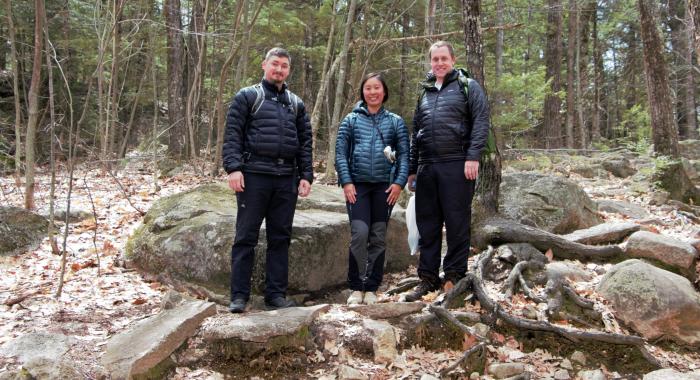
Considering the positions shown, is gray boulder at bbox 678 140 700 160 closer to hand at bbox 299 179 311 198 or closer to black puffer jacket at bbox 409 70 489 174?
black puffer jacket at bbox 409 70 489 174

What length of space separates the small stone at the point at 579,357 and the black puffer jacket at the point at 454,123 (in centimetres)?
180

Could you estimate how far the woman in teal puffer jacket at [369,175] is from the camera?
4375 mm

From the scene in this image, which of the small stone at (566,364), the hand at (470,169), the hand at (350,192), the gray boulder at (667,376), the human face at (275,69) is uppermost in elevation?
the human face at (275,69)

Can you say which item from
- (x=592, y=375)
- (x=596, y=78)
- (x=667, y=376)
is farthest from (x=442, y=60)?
(x=596, y=78)

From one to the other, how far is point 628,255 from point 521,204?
1590 mm

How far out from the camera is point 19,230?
19.9ft

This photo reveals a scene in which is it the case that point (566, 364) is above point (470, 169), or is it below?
below

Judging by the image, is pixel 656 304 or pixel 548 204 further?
pixel 548 204

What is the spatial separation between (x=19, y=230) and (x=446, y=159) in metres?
5.40

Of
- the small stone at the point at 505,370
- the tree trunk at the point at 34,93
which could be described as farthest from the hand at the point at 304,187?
the tree trunk at the point at 34,93

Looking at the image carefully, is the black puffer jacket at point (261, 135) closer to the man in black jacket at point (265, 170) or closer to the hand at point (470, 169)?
the man in black jacket at point (265, 170)

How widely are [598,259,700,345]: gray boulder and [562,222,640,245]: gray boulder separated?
127 centimetres

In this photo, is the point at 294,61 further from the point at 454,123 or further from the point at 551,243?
the point at 454,123

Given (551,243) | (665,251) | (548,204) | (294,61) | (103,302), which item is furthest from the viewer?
(294,61)
